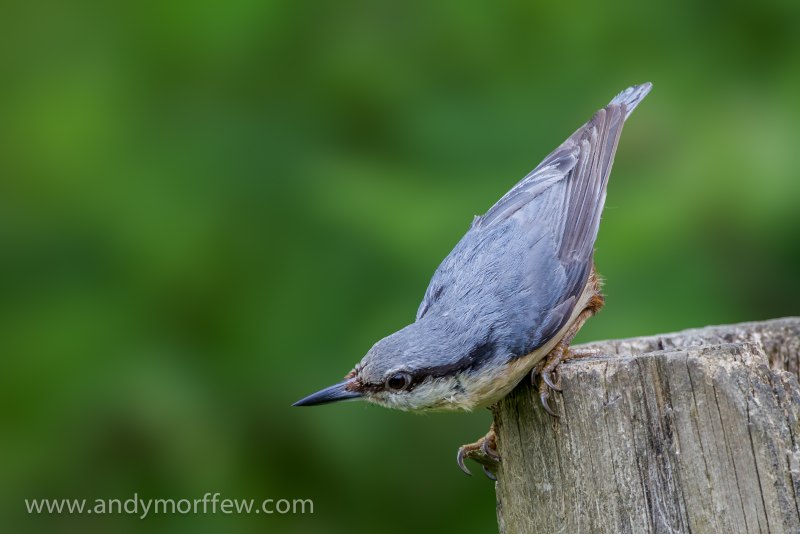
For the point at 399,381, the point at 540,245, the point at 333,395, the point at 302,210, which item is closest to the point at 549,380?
the point at 399,381

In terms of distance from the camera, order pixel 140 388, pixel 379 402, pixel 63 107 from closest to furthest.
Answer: pixel 379 402
pixel 140 388
pixel 63 107

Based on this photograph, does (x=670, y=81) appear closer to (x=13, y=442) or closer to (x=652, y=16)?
(x=652, y=16)

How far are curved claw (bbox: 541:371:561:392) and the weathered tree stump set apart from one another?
34 millimetres

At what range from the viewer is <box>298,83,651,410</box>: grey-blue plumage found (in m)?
2.88

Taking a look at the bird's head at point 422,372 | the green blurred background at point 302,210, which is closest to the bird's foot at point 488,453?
the bird's head at point 422,372

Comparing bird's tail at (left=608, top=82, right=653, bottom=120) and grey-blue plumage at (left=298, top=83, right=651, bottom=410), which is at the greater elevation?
bird's tail at (left=608, top=82, right=653, bottom=120)

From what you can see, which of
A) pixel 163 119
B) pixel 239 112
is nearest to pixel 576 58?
pixel 239 112

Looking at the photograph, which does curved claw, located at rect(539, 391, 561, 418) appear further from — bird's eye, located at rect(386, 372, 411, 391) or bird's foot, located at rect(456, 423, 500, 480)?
bird's eye, located at rect(386, 372, 411, 391)

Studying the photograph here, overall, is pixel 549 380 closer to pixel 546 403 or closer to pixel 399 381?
pixel 546 403

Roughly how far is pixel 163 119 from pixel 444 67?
1.36m

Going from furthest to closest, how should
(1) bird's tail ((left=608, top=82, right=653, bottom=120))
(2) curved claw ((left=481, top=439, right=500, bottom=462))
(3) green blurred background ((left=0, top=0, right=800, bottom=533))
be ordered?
(1) bird's tail ((left=608, top=82, right=653, bottom=120))
(3) green blurred background ((left=0, top=0, right=800, bottom=533))
(2) curved claw ((left=481, top=439, right=500, bottom=462))

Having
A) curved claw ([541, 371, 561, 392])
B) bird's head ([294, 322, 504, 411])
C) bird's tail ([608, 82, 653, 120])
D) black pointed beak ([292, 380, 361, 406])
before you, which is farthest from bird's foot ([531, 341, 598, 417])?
bird's tail ([608, 82, 653, 120])

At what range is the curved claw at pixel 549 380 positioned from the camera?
7.83 feet

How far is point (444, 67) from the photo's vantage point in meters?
4.48
